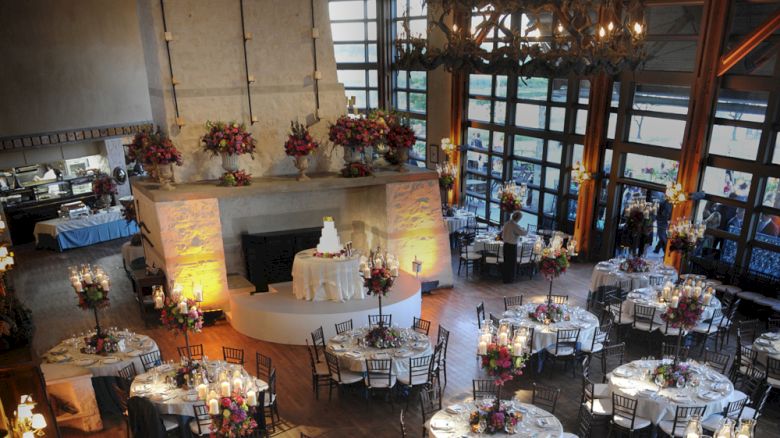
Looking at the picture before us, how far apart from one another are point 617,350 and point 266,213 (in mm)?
8133

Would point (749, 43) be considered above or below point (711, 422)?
above

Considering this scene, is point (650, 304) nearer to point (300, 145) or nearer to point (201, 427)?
point (300, 145)

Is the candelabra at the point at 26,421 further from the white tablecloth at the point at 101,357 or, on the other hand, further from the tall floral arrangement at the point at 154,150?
the tall floral arrangement at the point at 154,150

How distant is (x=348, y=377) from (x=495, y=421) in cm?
311

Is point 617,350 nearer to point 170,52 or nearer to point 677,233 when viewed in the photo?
point 677,233

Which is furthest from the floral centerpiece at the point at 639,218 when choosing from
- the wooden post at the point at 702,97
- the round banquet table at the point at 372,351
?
the round banquet table at the point at 372,351

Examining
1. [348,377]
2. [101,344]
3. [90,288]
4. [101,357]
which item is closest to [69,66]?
[90,288]

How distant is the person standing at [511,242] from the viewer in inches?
578

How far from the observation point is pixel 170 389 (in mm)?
8930

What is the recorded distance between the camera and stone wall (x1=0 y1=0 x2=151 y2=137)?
1838cm

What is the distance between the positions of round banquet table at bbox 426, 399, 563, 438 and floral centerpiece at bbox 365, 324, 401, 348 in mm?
2167

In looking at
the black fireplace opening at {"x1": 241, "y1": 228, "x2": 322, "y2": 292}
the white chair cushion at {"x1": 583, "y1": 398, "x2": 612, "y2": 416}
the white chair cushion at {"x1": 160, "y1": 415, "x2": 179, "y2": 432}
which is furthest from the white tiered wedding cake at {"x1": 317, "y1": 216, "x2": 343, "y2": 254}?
the white chair cushion at {"x1": 583, "y1": 398, "x2": 612, "y2": 416}

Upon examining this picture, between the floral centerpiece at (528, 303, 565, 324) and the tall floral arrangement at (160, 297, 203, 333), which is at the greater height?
the tall floral arrangement at (160, 297, 203, 333)

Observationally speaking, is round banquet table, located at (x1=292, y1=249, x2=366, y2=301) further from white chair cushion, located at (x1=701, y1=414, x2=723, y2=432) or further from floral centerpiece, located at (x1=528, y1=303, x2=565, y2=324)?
white chair cushion, located at (x1=701, y1=414, x2=723, y2=432)
